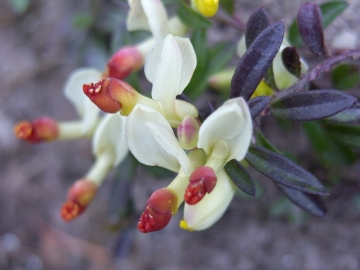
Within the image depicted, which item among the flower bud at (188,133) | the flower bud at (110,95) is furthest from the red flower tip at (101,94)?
the flower bud at (188,133)

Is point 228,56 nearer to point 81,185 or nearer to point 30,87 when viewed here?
point 81,185

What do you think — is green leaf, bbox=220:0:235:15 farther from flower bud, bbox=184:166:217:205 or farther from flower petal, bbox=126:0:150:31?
flower bud, bbox=184:166:217:205

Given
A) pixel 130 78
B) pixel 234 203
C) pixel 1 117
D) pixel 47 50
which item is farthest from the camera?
pixel 1 117

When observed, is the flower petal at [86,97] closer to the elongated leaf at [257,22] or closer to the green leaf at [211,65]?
the green leaf at [211,65]

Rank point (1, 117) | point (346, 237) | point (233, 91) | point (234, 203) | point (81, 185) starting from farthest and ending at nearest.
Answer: point (1, 117) < point (234, 203) < point (346, 237) < point (81, 185) < point (233, 91)

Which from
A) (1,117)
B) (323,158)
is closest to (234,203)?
(323,158)

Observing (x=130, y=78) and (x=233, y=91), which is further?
(x=130, y=78)

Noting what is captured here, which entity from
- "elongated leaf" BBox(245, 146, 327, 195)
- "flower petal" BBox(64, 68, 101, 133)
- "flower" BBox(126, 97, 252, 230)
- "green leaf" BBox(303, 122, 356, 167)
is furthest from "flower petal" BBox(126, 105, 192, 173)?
"green leaf" BBox(303, 122, 356, 167)

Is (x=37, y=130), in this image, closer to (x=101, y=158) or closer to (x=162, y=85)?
(x=101, y=158)
